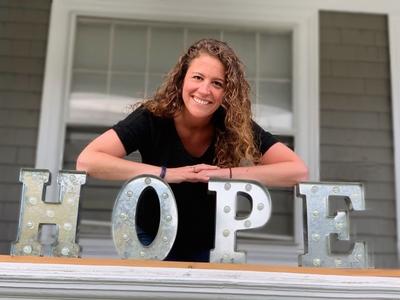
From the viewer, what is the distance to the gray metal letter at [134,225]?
1906 millimetres

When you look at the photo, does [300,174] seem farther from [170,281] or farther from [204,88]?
[170,281]

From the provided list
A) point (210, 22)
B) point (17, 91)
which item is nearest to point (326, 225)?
point (210, 22)

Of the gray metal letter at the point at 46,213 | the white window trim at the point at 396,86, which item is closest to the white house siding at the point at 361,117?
the white window trim at the point at 396,86

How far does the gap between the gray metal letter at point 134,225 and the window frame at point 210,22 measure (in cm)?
195

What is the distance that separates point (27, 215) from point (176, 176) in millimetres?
489

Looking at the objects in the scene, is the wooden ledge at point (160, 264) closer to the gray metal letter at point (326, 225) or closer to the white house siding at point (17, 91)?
the gray metal letter at point (326, 225)

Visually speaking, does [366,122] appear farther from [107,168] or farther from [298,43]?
[107,168]

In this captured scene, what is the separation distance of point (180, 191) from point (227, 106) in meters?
0.33

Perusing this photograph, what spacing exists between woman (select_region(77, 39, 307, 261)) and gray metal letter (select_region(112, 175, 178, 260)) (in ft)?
0.14

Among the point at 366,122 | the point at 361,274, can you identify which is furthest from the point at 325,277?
the point at 366,122

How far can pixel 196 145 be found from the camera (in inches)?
82.7

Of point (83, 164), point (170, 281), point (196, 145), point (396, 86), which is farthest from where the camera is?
point (396, 86)

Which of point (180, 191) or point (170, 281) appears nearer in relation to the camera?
point (170, 281)

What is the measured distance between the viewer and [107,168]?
Answer: 1933mm
